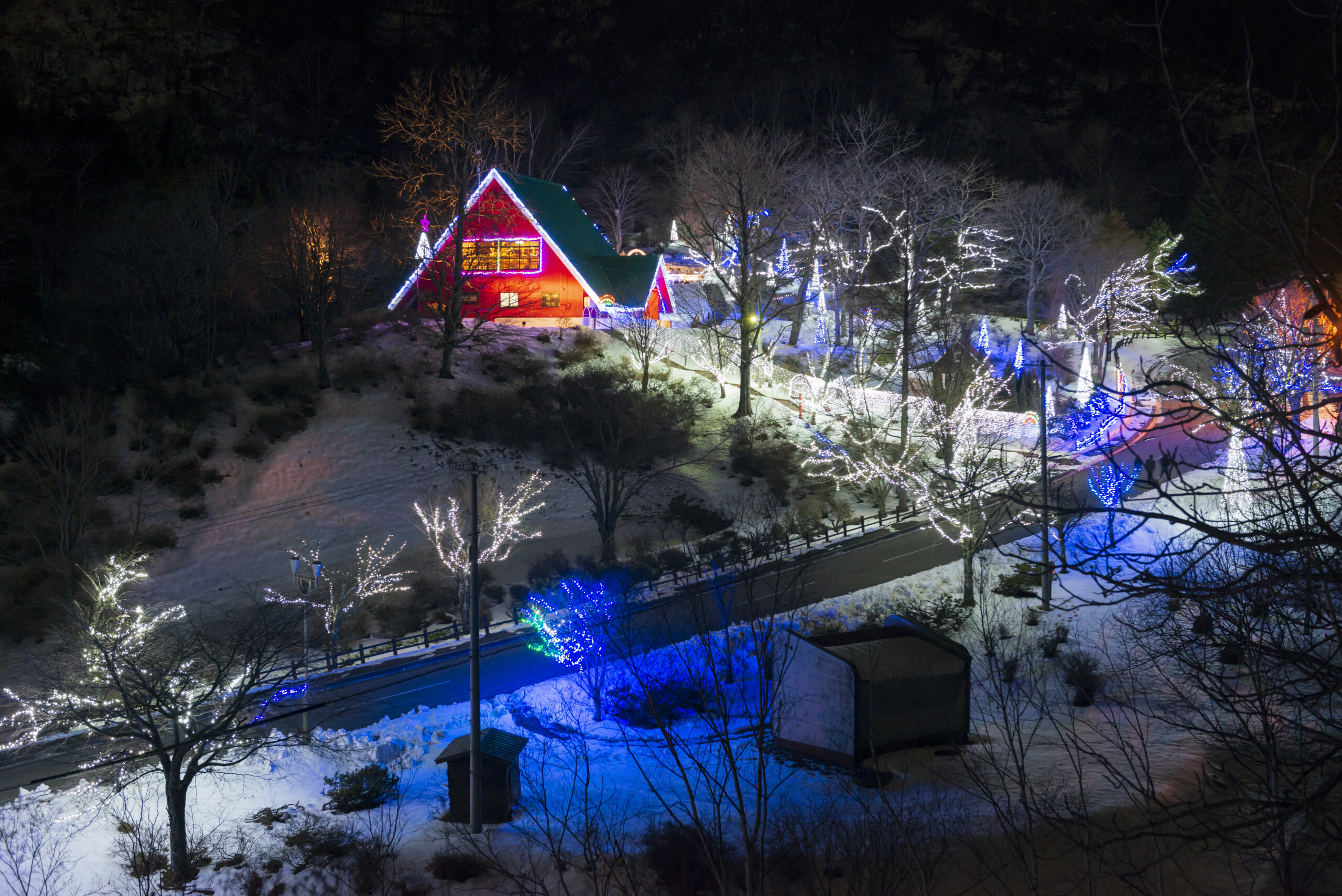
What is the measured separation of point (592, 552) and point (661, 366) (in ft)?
39.6

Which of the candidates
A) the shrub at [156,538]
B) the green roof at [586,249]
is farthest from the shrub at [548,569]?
the green roof at [586,249]

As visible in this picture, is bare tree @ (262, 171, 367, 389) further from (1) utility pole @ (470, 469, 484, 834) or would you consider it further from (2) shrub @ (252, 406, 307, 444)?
(1) utility pole @ (470, 469, 484, 834)

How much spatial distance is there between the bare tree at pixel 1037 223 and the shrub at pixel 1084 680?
29265 mm

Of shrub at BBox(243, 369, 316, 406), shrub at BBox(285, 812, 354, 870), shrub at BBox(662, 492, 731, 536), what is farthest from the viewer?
shrub at BBox(243, 369, 316, 406)

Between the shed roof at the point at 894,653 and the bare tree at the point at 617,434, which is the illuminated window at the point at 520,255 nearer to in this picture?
the bare tree at the point at 617,434

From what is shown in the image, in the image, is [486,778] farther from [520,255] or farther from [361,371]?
[520,255]

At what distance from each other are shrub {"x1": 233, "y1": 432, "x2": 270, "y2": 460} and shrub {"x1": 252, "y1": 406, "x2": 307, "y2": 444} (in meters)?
0.42

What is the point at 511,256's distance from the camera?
36.1 metres

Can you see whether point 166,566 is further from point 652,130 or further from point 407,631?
point 652,130

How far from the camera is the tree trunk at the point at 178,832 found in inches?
471

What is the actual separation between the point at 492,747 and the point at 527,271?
2590cm

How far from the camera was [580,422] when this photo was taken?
2941 cm

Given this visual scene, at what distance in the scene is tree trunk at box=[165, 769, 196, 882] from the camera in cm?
1196

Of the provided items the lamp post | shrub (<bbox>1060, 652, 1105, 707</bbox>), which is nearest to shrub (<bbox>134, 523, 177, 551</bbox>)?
the lamp post
